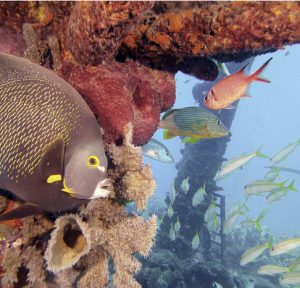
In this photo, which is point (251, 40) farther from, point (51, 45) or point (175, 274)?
point (175, 274)

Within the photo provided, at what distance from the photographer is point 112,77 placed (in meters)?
2.37

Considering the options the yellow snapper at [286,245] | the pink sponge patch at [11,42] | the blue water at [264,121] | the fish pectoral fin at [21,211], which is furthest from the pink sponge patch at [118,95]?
the blue water at [264,121]

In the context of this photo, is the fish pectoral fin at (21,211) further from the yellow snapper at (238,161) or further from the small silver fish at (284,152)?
the small silver fish at (284,152)

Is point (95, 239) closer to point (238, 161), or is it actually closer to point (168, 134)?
point (168, 134)

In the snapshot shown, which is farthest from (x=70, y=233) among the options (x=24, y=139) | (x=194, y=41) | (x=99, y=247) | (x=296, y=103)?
(x=296, y=103)

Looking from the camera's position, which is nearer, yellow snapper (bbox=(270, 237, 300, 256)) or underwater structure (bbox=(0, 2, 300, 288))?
underwater structure (bbox=(0, 2, 300, 288))

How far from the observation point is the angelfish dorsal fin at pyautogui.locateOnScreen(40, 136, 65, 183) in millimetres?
1569

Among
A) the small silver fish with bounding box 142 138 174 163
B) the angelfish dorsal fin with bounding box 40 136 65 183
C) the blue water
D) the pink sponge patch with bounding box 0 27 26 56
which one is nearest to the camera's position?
the angelfish dorsal fin with bounding box 40 136 65 183

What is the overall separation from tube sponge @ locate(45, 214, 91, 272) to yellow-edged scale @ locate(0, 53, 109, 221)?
21 centimetres

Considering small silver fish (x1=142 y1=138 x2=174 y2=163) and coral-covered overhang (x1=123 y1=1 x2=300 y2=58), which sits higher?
small silver fish (x1=142 y1=138 x2=174 y2=163)

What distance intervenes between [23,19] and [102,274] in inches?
84.2

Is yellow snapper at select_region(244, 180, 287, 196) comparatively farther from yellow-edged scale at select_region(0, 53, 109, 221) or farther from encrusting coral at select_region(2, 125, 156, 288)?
yellow-edged scale at select_region(0, 53, 109, 221)

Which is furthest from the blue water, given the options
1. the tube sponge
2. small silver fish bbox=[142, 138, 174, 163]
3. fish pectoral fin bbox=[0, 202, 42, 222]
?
fish pectoral fin bbox=[0, 202, 42, 222]

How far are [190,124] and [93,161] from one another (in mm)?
1997
